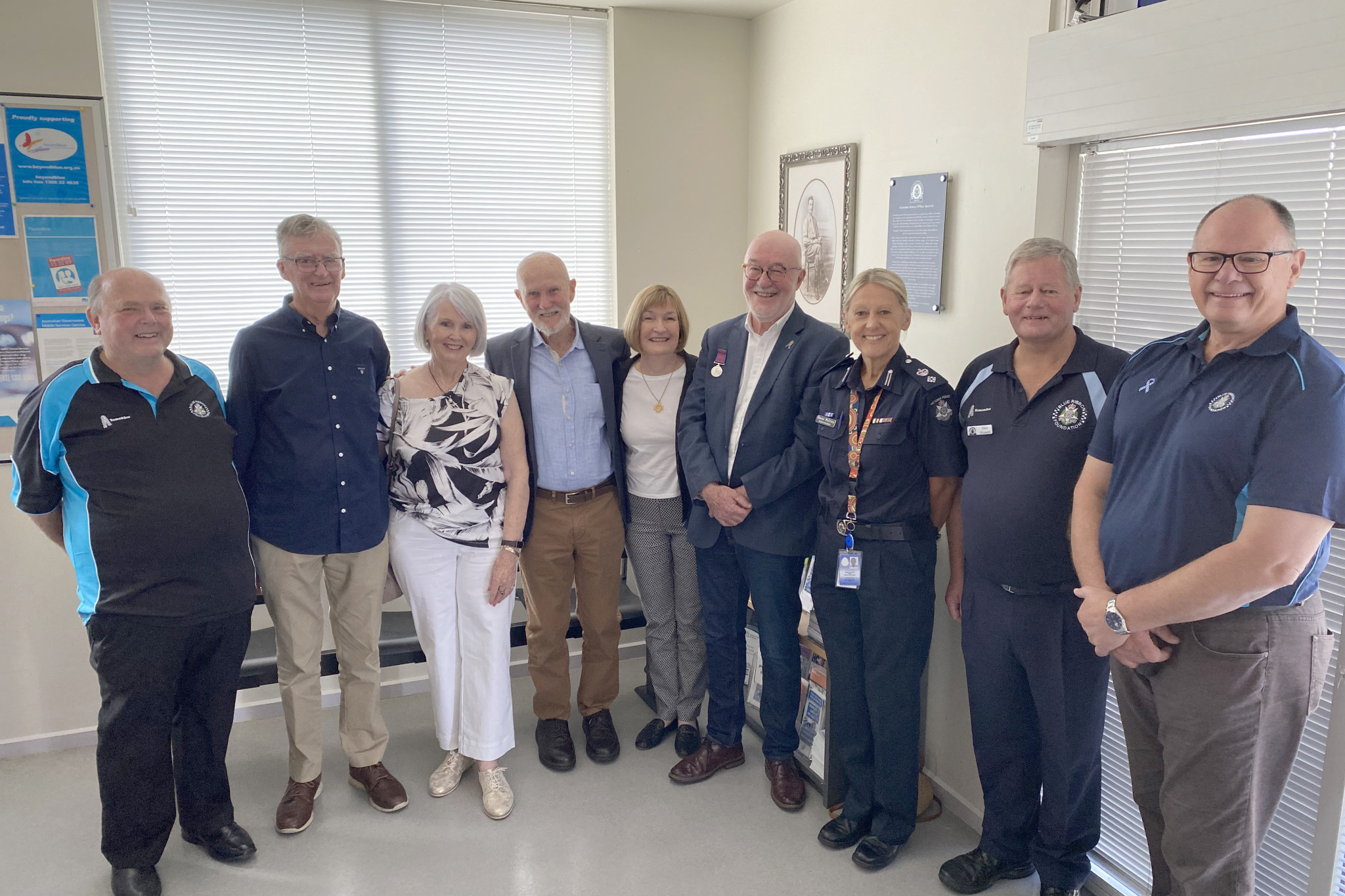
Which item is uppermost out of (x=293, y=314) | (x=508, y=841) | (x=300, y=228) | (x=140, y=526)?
(x=300, y=228)

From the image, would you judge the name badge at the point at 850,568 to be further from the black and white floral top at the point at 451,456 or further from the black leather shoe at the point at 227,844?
the black leather shoe at the point at 227,844

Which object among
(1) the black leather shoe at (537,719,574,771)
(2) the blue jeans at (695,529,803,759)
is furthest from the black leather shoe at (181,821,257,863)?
(2) the blue jeans at (695,529,803,759)

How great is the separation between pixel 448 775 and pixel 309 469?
1269 millimetres

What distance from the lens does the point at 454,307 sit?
2.75 metres

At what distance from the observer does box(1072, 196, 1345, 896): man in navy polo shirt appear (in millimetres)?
1638

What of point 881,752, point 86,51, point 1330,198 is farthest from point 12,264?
point 1330,198

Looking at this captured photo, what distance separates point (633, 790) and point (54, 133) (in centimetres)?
321

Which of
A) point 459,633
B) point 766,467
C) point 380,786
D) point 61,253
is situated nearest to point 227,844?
point 380,786

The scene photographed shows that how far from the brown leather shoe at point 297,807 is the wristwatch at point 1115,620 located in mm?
2586

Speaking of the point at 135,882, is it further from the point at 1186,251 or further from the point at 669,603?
the point at 1186,251

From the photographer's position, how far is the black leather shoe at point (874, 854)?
2631 millimetres

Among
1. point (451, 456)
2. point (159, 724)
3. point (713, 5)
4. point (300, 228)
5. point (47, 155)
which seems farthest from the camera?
point (713, 5)

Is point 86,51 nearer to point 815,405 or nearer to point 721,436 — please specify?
point 721,436

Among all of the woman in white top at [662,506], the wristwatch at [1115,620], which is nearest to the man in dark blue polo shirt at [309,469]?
the woman in white top at [662,506]
